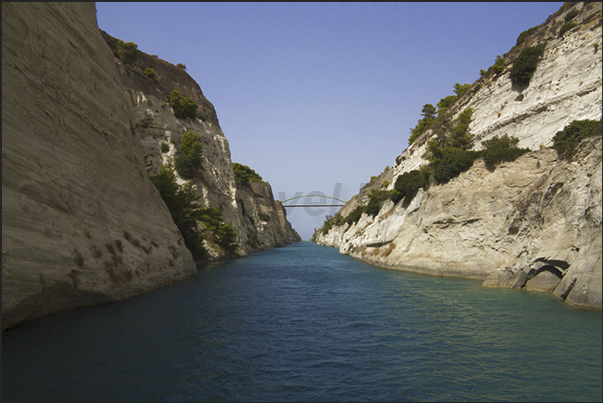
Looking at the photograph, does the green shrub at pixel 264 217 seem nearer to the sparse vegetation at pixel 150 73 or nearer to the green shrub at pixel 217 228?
the green shrub at pixel 217 228

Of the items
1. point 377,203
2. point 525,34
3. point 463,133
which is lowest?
point 377,203

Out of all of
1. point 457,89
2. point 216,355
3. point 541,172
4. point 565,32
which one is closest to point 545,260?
point 541,172

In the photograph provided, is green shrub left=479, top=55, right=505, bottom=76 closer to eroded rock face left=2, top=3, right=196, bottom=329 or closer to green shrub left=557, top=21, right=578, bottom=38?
green shrub left=557, top=21, right=578, bottom=38

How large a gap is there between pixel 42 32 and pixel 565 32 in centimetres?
4010

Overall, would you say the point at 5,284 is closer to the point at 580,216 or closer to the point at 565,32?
the point at 580,216

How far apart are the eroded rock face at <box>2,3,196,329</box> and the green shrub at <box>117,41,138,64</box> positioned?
30818mm

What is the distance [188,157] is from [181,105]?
11.8 metres

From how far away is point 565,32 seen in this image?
30.1m

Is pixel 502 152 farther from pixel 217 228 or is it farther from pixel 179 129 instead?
Answer: pixel 179 129

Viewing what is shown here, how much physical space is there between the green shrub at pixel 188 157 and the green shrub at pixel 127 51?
14749 millimetres

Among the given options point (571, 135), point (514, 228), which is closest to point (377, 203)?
point (514, 228)

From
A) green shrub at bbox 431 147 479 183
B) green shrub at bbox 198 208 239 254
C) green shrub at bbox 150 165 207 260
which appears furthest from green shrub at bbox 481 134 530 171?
green shrub at bbox 198 208 239 254

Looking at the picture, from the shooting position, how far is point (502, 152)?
2884 cm

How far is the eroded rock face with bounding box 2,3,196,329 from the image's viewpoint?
41.5ft
